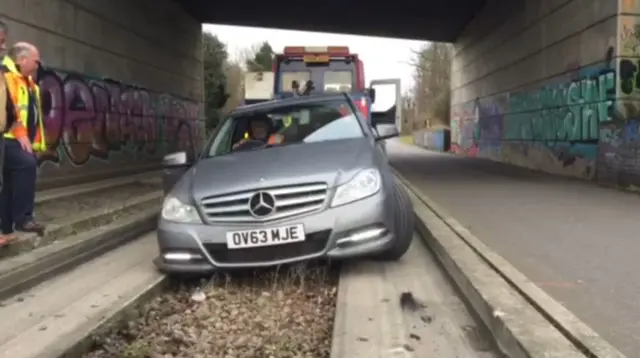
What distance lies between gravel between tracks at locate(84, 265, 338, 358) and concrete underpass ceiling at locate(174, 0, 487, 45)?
20636mm

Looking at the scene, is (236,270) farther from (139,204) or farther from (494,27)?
(494,27)

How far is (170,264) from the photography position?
5.50m

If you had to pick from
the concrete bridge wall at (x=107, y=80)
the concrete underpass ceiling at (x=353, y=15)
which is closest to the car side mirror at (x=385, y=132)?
the concrete bridge wall at (x=107, y=80)

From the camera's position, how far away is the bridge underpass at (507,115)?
648 cm

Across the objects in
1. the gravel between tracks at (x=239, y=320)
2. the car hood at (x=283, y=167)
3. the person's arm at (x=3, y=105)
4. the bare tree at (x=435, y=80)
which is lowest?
the gravel between tracks at (x=239, y=320)

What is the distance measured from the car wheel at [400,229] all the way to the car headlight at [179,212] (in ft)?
5.38

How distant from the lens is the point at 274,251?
5242 mm

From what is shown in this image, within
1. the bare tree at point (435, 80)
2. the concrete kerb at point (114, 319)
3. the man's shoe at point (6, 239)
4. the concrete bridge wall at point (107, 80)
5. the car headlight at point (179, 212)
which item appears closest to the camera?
the concrete kerb at point (114, 319)

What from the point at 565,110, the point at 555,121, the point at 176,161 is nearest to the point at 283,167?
the point at 176,161

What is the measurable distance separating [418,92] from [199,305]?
65806mm

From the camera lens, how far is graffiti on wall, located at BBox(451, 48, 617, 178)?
46.4ft

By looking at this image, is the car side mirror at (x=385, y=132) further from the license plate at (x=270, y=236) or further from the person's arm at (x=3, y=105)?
the person's arm at (x=3, y=105)

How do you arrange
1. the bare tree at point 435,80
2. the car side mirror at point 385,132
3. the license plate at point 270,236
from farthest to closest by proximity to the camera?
the bare tree at point 435,80
the car side mirror at point 385,132
the license plate at point 270,236

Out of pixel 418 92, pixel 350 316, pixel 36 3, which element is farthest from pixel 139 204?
pixel 418 92
